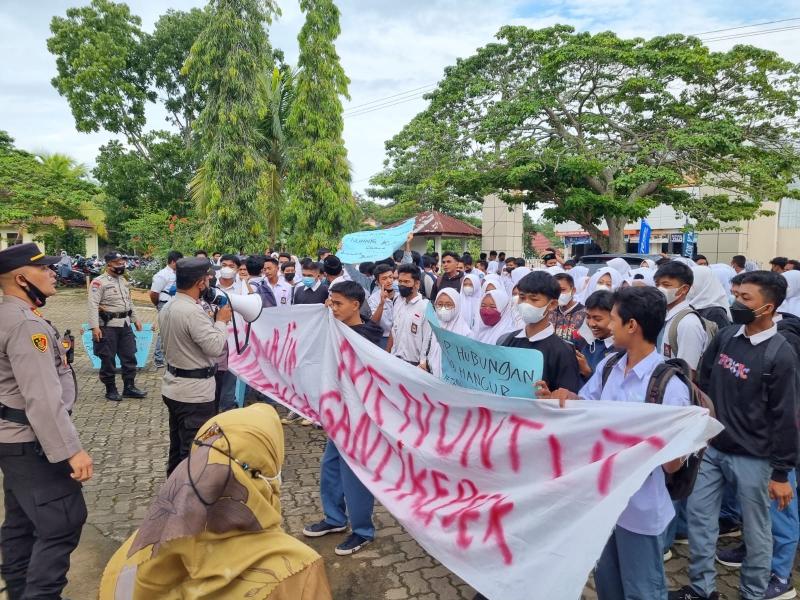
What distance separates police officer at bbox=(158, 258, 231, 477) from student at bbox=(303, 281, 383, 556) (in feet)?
2.67

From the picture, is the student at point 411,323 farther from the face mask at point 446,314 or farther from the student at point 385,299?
the student at point 385,299

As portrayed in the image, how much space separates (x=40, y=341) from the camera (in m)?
2.58

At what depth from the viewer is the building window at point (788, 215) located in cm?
2472

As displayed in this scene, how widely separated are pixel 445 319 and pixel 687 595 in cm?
263

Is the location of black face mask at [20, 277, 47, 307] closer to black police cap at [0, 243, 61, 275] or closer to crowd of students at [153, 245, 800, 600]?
black police cap at [0, 243, 61, 275]

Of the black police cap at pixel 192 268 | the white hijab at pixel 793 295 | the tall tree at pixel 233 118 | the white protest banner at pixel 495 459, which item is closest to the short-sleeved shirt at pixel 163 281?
the black police cap at pixel 192 268

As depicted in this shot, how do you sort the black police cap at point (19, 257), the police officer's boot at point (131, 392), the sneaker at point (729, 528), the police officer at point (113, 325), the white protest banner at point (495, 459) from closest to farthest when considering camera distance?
the white protest banner at point (495, 459) < the black police cap at point (19, 257) < the sneaker at point (729, 528) < the police officer at point (113, 325) < the police officer's boot at point (131, 392)

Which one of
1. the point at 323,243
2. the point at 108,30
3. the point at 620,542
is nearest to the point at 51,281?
the point at 620,542

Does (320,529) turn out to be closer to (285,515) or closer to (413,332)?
(285,515)

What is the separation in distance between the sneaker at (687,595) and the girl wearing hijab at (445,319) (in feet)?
7.34

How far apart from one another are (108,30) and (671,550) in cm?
2731

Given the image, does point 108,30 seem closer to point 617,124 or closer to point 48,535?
point 617,124

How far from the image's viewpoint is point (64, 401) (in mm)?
2812

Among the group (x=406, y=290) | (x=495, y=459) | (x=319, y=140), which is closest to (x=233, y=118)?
(x=319, y=140)
